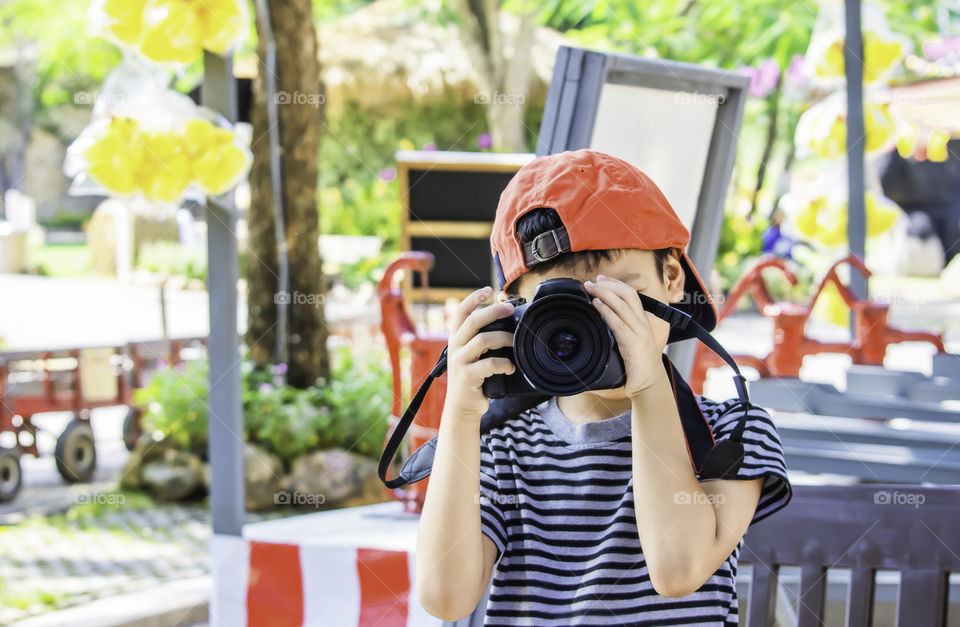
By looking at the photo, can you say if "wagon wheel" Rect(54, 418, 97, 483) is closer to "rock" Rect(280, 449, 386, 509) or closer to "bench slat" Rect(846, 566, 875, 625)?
"rock" Rect(280, 449, 386, 509)

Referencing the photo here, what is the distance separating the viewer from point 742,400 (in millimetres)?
1104

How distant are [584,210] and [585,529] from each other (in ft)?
1.23

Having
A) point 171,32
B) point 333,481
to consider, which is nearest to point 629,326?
point 171,32

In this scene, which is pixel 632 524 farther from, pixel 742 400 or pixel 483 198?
pixel 483 198

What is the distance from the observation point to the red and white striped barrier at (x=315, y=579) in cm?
202

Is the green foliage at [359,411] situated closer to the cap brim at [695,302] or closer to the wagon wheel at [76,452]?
the wagon wheel at [76,452]

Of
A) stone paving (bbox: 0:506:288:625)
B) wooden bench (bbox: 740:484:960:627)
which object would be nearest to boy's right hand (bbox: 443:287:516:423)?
wooden bench (bbox: 740:484:960:627)

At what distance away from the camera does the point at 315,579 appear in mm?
2045

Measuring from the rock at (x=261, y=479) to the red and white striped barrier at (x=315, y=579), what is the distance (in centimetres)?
282

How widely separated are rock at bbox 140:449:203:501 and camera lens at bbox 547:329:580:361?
14.8 ft

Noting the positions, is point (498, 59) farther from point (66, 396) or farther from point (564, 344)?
point (564, 344)

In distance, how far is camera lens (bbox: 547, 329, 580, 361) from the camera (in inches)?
39.7

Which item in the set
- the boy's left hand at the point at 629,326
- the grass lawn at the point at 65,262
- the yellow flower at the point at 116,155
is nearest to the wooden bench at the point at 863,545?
the boy's left hand at the point at 629,326

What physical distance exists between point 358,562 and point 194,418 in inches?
139
